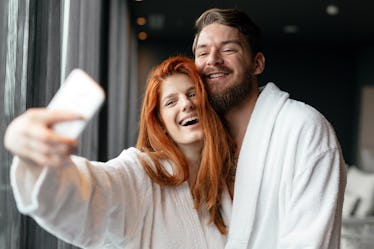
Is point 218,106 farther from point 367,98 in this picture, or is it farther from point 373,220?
point 367,98

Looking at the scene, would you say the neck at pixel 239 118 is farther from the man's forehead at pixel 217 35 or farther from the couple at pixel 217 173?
the man's forehead at pixel 217 35

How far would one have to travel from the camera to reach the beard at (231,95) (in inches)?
70.0

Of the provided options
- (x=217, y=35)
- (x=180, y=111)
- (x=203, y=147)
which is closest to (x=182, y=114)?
(x=180, y=111)

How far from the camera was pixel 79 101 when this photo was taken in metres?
0.87

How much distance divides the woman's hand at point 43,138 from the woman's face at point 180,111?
2.57ft

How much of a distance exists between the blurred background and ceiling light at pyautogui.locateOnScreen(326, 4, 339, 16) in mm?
12

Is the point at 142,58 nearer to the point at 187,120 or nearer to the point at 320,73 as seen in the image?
the point at 320,73

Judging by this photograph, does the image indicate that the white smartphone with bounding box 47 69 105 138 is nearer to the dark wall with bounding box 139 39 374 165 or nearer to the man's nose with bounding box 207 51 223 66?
the man's nose with bounding box 207 51 223 66

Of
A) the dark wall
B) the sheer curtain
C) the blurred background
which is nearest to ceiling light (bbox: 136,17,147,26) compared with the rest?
the blurred background

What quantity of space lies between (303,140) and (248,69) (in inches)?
16.3

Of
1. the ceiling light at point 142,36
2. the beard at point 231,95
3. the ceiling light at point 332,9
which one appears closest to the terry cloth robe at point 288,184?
the beard at point 231,95

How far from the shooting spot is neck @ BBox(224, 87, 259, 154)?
1.85m

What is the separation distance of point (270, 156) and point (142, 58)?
7134 millimetres

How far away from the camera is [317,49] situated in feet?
28.0
